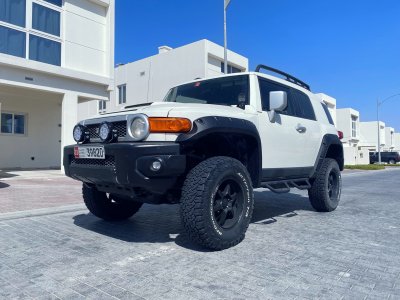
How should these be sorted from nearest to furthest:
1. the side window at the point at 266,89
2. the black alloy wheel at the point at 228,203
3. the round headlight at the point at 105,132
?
the round headlight at the point at 105,132 < the black alloy wheel at the point at 228,203 < the side window at the point at 266,89

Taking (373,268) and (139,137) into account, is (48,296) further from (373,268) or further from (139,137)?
(373,268)

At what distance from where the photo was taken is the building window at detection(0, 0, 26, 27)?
37.9ft

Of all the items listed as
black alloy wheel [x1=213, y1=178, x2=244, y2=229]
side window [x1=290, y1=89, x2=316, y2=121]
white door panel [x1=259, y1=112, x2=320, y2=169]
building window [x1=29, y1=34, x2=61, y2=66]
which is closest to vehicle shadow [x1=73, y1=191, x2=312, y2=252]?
black alloy wheel [x1=213, y1=178, x2=244, y2=229]

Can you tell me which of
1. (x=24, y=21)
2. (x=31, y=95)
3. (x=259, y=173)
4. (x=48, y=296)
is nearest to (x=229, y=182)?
(x=259, y=173)

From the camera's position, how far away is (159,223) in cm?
464

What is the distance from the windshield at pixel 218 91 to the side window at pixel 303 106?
49.6 inches

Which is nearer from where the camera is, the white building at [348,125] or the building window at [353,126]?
the white building at [348,125]

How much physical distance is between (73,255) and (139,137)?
52.3 inches

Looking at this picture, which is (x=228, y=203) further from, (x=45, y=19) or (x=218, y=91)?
(x=45, y=19)

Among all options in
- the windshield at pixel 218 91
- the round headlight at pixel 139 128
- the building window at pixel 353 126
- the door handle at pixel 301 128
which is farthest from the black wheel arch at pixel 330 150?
the building window at pixel 353 126

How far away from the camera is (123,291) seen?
2.40m

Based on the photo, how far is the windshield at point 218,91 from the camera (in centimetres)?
425

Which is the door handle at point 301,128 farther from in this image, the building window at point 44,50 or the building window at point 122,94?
the building window at point 122,94

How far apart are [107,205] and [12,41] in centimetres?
1026
